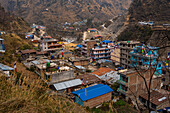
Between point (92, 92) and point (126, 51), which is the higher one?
point (126, 51)

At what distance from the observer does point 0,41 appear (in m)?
19.9

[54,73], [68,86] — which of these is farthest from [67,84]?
[54,73]

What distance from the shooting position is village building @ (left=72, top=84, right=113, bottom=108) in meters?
10.9

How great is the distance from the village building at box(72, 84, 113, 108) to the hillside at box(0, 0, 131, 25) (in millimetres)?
85676

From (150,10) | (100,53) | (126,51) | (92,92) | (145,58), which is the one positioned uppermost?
(150,10)

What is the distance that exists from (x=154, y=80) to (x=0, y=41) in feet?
66.7

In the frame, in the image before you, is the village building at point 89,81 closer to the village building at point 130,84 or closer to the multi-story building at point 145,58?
the village building at point 130,84

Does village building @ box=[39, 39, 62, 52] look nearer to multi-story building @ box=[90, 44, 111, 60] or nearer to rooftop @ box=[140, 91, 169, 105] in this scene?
multi-story building @ box=[90, 44, 111, 60]

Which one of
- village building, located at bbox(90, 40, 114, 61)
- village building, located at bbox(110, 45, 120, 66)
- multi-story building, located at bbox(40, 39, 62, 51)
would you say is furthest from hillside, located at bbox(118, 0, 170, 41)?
multi-story building, located at bbox(40, 39, 62, 51)

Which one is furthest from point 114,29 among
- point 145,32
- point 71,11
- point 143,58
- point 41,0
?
point 41,0

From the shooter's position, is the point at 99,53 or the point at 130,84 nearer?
the point at 130,84

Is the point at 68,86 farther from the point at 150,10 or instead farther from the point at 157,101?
the point at 150,10

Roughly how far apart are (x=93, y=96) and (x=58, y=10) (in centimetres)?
10634

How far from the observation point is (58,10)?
108m
